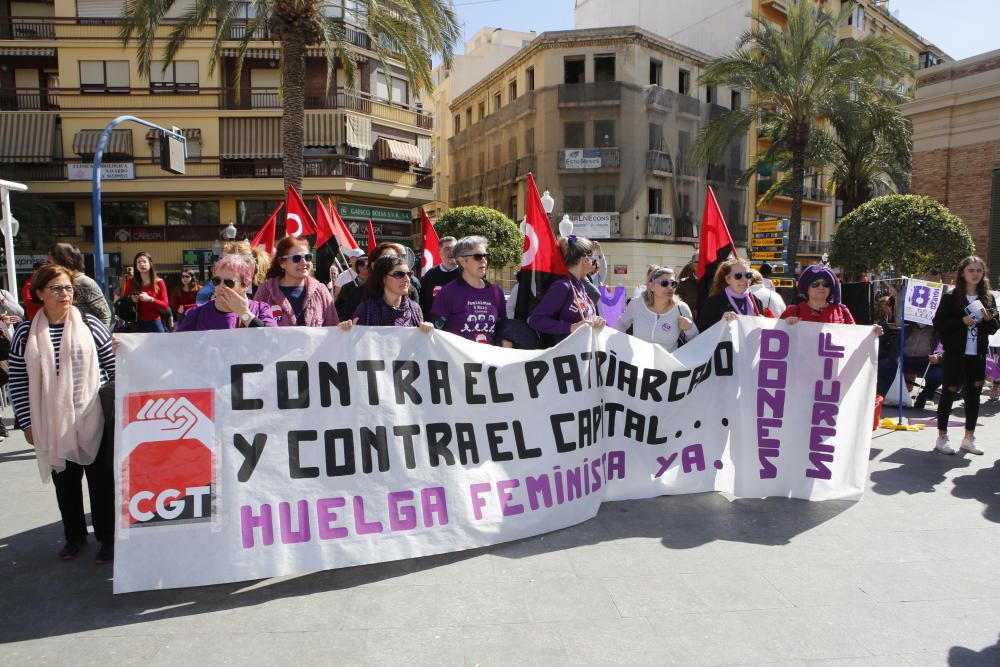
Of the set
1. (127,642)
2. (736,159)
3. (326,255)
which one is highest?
(736,159)

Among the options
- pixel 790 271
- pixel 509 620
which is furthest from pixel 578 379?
pixel 790 271

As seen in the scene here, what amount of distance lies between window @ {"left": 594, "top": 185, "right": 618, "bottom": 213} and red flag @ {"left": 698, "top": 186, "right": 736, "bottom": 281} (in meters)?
30.3

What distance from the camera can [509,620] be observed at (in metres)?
3.22

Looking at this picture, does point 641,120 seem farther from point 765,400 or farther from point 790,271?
point 765,400

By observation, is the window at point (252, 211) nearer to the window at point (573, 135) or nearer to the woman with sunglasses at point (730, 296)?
the window at point (573, 135)

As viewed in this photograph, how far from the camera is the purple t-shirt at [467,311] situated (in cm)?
490

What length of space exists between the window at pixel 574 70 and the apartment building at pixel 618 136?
0.17ft

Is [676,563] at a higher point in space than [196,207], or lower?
lower

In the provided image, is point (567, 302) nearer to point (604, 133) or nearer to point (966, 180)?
point (966, 180)

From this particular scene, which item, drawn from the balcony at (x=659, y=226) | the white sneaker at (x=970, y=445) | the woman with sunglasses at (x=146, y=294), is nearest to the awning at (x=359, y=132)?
the balcony at (x=659, y=226)

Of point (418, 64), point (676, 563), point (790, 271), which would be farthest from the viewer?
point (790, 271)

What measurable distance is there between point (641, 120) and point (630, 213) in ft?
15.8

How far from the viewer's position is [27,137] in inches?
1160

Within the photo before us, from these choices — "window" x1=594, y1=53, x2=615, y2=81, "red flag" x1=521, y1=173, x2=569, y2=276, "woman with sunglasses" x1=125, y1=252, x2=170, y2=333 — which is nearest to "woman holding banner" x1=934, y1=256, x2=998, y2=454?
"red flag" x1=521, y1=173, x2=569, y2=276
